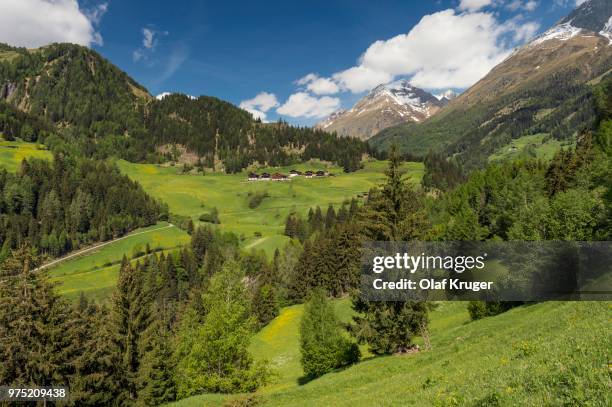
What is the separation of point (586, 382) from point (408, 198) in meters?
29.4

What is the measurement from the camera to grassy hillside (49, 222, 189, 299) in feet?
445

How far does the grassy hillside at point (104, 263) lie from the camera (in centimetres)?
13555

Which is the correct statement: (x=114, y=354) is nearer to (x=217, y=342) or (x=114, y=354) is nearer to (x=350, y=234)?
(x=217, y=342)

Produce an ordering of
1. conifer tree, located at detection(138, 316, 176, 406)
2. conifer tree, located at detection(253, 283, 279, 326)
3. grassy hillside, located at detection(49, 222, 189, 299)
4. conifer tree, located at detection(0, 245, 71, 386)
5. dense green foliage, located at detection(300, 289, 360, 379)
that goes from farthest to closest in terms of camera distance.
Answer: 1. grassy hillside, located at detection(49, 222, 189, 299)
2. conifer tree, located at detection(253, 283, 279, 326)
3. dense green foliage, located at detection(300, 289, 360, 379)
4. conifer tree, located at detection(138, 316, 176, 406)
5. conifer tree, located at detection(0, 245, 71, 386)

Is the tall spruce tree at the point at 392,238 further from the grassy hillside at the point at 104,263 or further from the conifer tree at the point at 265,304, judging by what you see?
the grassy hillside at the point at 104,263

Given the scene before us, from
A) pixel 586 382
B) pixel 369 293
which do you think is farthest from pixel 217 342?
pixel 586 382

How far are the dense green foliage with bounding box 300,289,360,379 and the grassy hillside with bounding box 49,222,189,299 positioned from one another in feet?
337

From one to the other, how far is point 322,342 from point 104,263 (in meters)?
144
